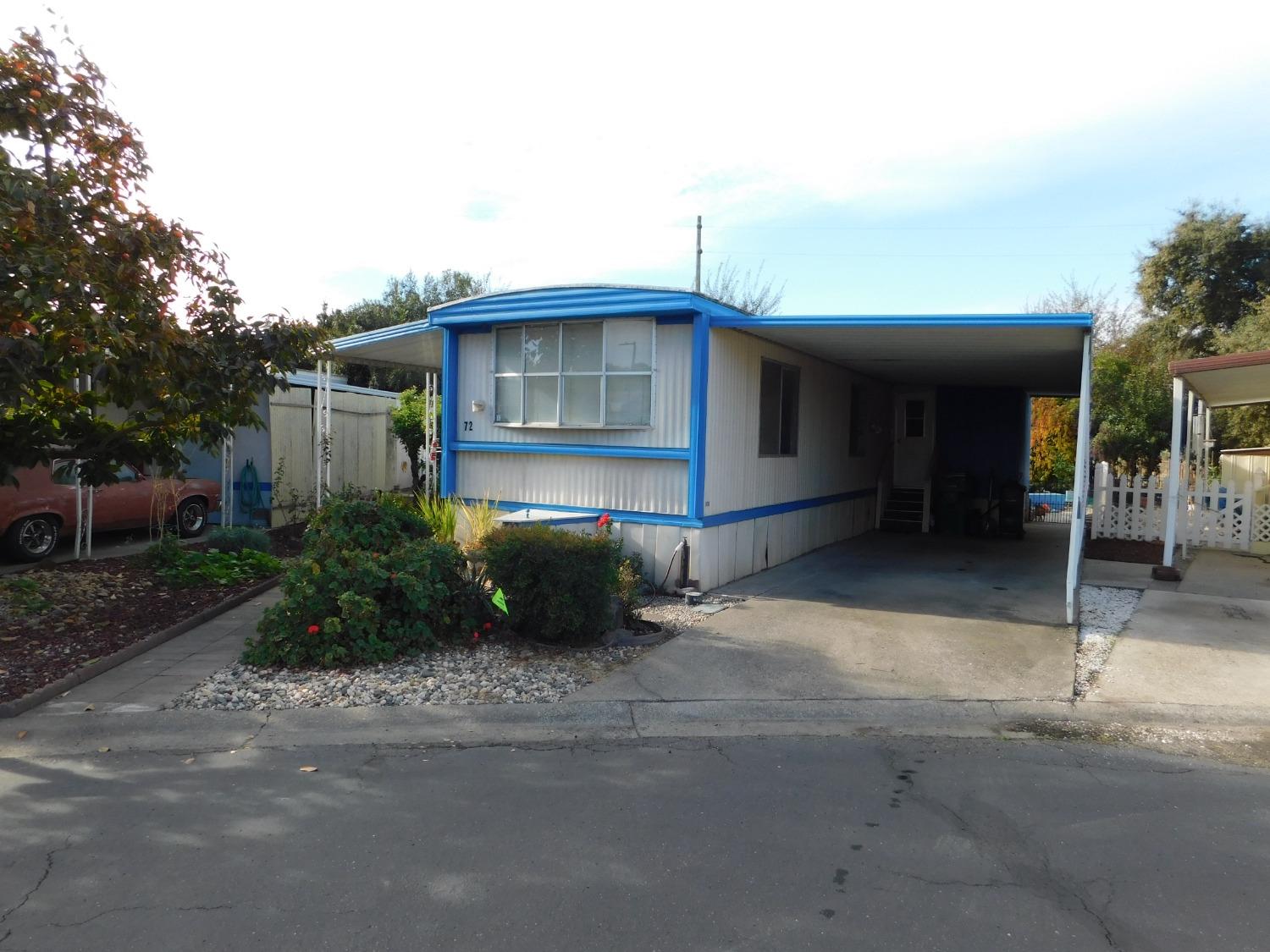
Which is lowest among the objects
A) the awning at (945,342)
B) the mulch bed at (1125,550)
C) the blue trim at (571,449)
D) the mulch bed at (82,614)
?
the mulch bed at (82,614)

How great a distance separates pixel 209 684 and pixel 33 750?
1206 millimetres

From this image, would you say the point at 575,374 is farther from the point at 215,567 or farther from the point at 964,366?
the point at 964,366

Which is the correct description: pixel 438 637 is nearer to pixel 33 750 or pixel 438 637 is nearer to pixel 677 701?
pixel 677 701

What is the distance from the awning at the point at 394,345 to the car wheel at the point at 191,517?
3153 millimetres

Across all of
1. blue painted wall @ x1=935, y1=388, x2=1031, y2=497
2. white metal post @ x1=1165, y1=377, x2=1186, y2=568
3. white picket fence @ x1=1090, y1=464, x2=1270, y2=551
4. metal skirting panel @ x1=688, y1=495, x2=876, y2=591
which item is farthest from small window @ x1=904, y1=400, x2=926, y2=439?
white metal post @ x1=1165, y1=377, x2=1186, y2=568

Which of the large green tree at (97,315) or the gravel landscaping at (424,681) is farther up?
the large green tree at (97,315)

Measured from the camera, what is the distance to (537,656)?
696 centimetres

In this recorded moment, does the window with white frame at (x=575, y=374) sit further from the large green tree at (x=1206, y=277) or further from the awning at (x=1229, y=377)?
the large green tree at (x=1206, y=277)

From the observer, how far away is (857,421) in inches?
571

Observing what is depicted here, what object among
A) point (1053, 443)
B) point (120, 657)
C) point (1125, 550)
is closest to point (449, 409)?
point (120, 657)

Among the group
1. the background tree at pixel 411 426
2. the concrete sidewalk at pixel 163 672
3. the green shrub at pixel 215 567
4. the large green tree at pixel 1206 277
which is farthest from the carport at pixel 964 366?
the large green tree at pixel 1206 277

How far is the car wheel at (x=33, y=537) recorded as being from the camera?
1051cm

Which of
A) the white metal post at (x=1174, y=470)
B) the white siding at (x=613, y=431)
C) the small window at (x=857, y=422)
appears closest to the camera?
the white siding at (x=613, y=431)

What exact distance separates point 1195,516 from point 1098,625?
6.54m
